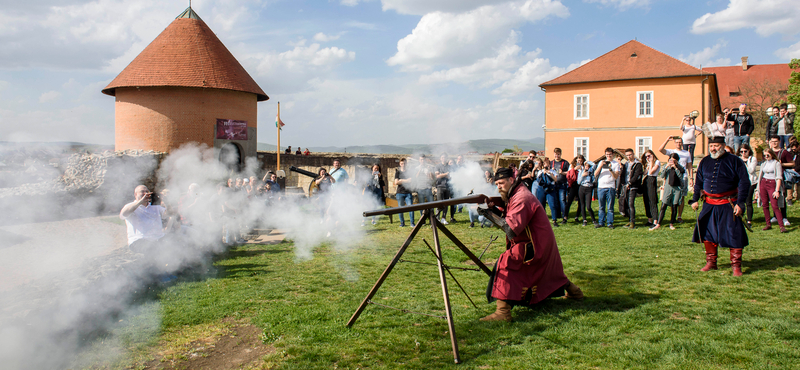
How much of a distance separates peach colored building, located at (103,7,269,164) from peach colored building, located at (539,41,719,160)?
19.2 meters

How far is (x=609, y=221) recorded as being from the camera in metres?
10.7

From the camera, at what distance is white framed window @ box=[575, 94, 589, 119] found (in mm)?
29141

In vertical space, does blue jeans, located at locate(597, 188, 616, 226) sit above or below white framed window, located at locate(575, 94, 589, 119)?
below

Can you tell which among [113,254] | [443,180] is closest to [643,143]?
[443,180]

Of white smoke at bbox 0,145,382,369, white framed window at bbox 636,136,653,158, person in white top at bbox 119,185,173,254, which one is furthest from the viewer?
white framed window at bbox 636,136,653,158

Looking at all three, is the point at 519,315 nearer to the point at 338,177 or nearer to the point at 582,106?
the point at 338,177

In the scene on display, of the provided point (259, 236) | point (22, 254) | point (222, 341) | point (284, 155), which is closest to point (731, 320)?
point (222, 341)

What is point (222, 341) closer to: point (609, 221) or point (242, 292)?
point (242, 292)

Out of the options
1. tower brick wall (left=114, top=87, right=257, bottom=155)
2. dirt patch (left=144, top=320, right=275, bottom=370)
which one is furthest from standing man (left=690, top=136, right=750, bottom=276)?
tower brick wall (left=114, top=87, right=257, bottom=155)

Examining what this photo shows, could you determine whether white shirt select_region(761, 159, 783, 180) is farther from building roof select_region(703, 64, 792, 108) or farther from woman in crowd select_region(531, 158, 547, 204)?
building roof select_region(703, 64, 792, 108)

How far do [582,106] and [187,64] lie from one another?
79.4 ft

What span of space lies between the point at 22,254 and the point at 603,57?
30781 millimetres

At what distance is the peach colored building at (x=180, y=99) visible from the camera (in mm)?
26891

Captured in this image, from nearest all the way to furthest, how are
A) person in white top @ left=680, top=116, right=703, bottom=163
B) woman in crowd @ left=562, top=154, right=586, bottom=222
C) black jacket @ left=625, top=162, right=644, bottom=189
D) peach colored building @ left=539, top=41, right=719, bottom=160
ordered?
black jacket @ left=625, top=162, right=644, bottom=189
woman in crowd @ left=562, top=154, right=586, bottom=222
person in white top @ left=680, top=116, right=703, bottom=163
peach colored building @ left=539, top=41, right=719, bottom=160
